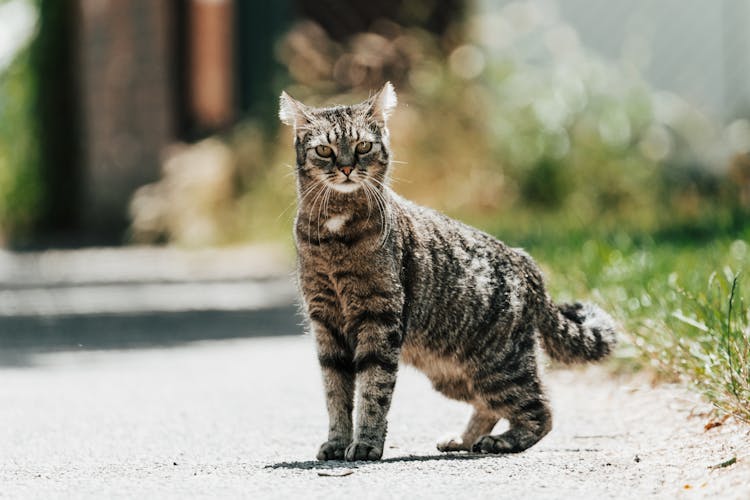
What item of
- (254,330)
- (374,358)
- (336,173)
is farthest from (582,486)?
(254,330)

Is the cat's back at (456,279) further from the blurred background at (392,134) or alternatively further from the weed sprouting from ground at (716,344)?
the blurred background at (392,134)

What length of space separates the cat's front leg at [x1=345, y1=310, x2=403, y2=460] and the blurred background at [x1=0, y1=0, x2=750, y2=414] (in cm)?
352

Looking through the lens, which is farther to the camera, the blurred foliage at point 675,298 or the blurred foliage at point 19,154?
the blurred foliage at point 19,154

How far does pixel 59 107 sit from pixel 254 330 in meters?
12.8

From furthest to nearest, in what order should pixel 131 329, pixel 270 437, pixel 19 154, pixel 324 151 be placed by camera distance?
pixel 19 154 < pixel 131 329 < pixel 270 437 < pixel 324 151

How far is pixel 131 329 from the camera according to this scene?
9539 millimetres

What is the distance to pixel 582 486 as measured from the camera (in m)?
3.80

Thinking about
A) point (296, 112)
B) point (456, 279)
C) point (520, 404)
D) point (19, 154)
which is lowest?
point (520, 404)

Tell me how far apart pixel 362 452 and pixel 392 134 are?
940 centimetres

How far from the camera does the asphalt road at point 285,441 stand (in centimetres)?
379

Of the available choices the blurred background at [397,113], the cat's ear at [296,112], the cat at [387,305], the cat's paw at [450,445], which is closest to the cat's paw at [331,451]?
the cat at [387,305]

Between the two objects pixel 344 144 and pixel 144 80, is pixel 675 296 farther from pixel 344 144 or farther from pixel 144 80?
pixel 144 80

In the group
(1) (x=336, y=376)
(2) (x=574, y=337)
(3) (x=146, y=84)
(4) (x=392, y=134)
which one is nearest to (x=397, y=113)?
(4) (x=392, y=134)

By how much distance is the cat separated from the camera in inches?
176
